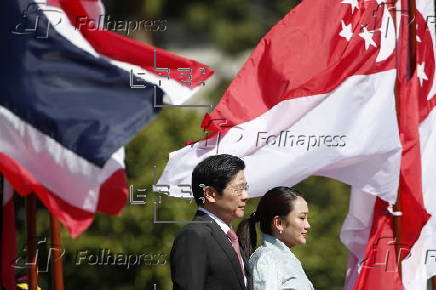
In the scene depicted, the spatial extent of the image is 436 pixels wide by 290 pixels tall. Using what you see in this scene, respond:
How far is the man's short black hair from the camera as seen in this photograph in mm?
5012

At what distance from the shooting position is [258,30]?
19688 mm

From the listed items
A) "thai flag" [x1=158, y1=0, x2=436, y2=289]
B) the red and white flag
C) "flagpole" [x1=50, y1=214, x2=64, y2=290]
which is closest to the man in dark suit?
"thai flag" [x1=158, y1=0, x2=436, y2=289]

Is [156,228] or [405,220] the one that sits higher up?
[405,220]

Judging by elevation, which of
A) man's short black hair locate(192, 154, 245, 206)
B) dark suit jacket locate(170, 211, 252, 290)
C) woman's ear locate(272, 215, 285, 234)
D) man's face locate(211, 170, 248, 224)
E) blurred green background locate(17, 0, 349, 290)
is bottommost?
blurred green background locate(17, 0, 349, 290)

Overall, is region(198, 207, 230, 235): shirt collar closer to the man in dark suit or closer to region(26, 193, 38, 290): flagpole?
the man in dark suit

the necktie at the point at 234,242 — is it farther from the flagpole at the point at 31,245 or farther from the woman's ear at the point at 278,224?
the flagpole at the point at 31,245

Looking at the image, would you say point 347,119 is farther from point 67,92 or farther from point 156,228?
point 156,228

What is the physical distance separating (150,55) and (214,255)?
2129mm

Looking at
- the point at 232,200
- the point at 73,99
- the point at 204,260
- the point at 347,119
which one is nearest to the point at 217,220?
the point at 232,200

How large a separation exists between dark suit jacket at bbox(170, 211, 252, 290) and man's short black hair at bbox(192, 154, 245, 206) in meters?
0.15

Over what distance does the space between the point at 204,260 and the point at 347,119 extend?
1.86 metres

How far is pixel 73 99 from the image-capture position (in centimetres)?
655

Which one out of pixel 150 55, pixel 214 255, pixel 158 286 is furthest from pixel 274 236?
pixel 158 286

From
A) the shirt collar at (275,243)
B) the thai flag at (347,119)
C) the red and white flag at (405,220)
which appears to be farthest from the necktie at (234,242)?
the red and white flag at (405,220)
